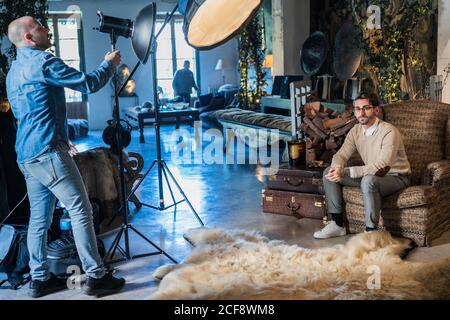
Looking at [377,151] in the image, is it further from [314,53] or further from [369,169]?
[314,53]

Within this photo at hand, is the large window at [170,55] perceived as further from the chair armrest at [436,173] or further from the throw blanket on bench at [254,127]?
the chair armrest at [436,173]

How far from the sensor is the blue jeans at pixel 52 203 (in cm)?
324

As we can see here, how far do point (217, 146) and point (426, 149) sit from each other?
479 centimetres

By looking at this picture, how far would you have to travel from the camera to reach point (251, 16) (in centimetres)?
295

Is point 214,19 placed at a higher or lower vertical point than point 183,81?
higher

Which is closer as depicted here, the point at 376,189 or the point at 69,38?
the point at 376,189

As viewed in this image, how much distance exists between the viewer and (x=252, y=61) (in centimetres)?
1049

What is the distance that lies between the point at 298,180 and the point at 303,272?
1.48 meters

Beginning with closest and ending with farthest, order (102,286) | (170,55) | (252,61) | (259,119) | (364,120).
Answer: (102,286) < (364,120) < (259,119) < (252,61) < (170,55)

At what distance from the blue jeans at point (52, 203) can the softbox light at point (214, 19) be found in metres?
1.00

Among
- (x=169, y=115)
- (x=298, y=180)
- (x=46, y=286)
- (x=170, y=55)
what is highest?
(x=170, y=55)

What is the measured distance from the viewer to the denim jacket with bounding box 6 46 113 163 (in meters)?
3.14

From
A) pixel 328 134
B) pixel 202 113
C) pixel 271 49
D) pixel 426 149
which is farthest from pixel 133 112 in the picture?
pixel 426 149

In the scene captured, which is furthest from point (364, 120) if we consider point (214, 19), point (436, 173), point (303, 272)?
point (214, 19)
